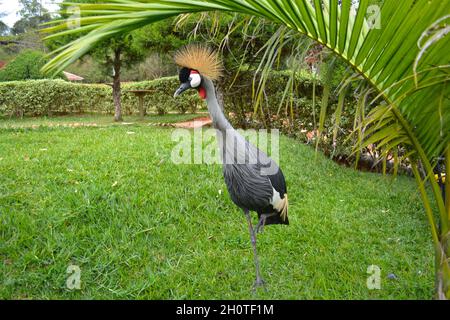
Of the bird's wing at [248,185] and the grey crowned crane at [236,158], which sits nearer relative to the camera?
the grey crowned crane at [236,158]

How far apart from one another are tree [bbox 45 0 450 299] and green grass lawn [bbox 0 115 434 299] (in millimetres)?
391

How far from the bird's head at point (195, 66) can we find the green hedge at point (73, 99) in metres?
10.4

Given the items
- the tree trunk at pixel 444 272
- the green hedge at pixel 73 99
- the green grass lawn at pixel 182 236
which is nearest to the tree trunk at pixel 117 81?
the green hedge at pixel 73 99

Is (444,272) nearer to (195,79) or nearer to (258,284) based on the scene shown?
(258,284)

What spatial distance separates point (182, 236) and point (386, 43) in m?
2.14

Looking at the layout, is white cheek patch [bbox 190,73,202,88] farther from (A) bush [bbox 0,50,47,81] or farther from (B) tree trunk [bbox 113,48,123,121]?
(A) bush [bbox 0,50,47,81]

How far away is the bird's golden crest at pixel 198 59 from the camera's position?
157 centimetres

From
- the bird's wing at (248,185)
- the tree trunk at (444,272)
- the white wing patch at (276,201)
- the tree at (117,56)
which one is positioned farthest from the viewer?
the tree at (117,56)

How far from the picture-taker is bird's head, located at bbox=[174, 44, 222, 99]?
1.55m

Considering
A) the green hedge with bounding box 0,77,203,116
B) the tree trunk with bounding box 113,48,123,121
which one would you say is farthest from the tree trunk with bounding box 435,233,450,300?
the green hedge with bounding box 0,77,203,116

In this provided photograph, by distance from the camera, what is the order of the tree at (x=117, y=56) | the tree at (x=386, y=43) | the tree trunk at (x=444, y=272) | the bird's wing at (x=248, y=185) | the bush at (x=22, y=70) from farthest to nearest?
the bush at (x=22, y=70), the tree at (x=117, y=56), the bird's wing at (x=248, y=185), the tree trunk at (x=444, y=272), the tree at (x=386, y=43)

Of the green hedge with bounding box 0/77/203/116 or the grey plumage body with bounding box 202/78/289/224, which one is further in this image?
the green hedge with bounding box 0/77/203/116

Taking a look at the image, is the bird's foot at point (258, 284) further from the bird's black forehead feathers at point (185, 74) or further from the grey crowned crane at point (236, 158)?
the bird's black forehead feathers at point (185, 74)
